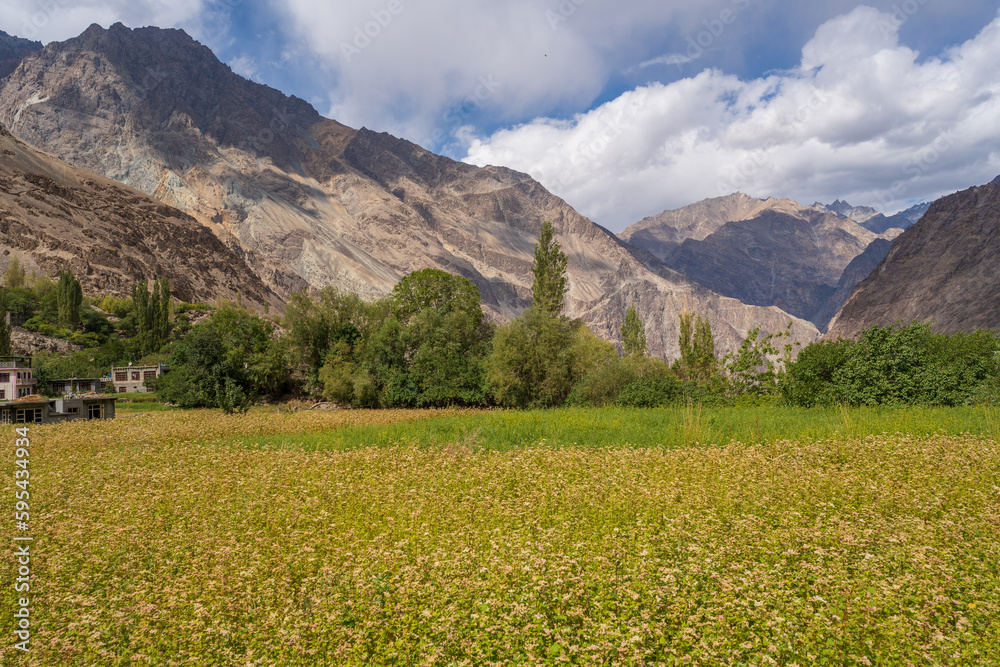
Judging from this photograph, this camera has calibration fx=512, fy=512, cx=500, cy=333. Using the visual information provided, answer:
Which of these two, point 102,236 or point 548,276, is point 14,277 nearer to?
point 102,236

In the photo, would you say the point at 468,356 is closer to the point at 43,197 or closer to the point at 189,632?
the point at 189,632

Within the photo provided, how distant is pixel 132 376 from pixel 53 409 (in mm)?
49280

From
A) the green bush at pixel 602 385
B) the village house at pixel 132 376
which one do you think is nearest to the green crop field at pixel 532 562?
the green bush at pixel 602 385

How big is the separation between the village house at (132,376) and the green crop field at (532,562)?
2948 inches

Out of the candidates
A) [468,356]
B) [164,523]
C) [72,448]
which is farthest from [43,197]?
[164,523]

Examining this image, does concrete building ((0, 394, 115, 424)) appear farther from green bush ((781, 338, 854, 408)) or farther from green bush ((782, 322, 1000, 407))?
green bush ((782, 322, 1000, 407))

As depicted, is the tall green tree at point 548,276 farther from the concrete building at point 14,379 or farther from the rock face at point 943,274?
the rock face at point 943,274

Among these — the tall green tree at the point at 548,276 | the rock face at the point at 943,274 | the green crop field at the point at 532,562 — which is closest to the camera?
the green crop field at the point at 532,562

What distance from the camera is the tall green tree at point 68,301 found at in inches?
3391

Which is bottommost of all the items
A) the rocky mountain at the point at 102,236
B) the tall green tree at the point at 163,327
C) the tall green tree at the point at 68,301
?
the tall green tree at the point at 163,327

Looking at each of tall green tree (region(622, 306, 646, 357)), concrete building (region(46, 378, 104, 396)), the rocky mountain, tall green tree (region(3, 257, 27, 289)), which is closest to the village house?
concrete building (region(46, 378, 104, 396))

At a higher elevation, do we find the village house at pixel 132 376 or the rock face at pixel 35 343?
the rock face at pixel 35 343

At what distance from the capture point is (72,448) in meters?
14.6

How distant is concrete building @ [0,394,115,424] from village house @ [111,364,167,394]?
42.8 metres
